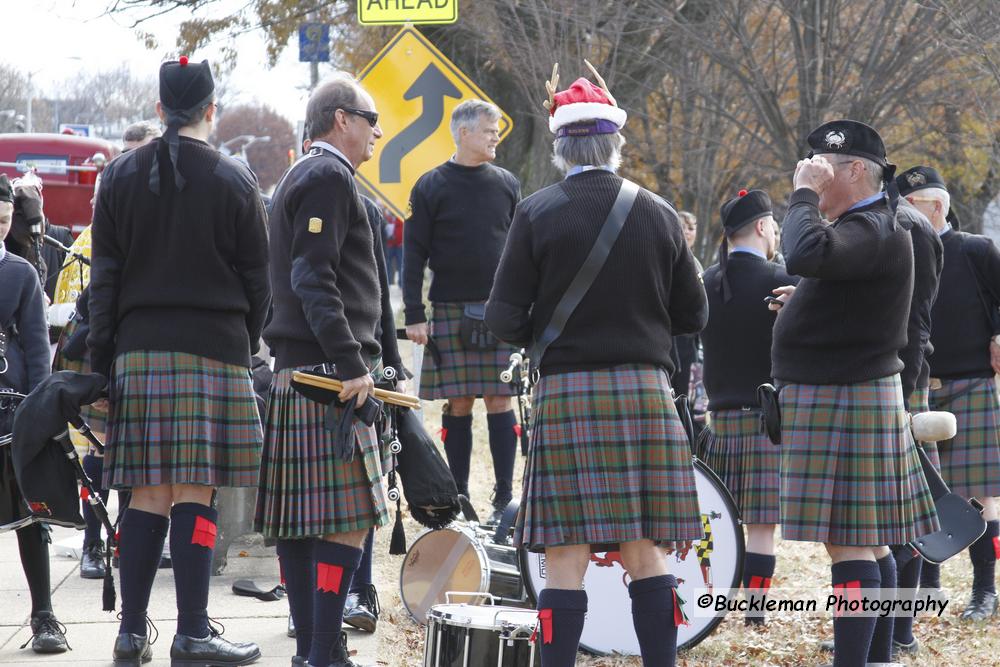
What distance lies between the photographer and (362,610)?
5074 millimetres

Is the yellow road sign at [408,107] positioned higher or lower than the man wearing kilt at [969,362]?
higher

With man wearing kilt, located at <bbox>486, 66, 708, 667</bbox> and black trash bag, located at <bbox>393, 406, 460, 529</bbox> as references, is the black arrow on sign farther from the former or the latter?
man wearing kilt, located at <bbox>486, 66, 708, 667</bbox>

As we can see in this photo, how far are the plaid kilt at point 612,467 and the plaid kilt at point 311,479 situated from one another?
2.00 ft

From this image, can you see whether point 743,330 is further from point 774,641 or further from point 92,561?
point 92,561

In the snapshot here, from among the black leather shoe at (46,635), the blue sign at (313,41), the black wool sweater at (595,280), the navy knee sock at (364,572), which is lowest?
the black leather shoe at (46,635)

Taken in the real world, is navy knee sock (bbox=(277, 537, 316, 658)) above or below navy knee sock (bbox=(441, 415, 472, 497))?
below

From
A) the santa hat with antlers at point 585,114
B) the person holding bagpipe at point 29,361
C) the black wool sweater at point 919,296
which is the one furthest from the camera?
the black wool sweater at point 919,296

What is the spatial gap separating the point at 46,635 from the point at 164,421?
1086 mm

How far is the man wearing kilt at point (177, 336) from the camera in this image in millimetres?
4258

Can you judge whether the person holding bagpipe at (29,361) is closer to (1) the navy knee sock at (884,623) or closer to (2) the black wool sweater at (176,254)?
(2) the black wool sweater at (176,254)

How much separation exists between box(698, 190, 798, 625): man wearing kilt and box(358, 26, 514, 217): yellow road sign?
6.62 ft

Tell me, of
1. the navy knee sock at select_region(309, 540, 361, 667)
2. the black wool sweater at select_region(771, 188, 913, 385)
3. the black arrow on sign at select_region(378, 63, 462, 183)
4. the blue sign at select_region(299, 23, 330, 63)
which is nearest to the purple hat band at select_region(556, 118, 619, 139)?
the black wool sweater at select_region(771, 188, 913, 385)

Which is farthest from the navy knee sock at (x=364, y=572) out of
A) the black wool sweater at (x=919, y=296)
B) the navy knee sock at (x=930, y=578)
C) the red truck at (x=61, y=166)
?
the red truck at (x=61, y=166)

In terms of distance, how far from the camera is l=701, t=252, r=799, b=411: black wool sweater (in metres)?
5.54
